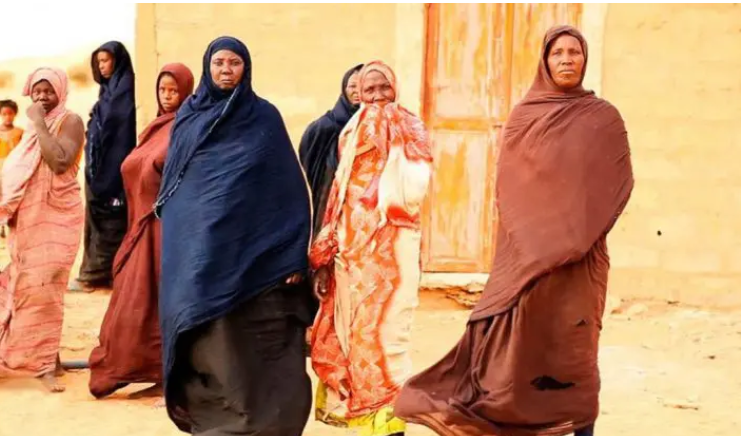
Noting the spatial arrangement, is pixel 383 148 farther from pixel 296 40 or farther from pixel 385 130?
pixel 296 40

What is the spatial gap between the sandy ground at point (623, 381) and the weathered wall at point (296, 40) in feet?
5.81

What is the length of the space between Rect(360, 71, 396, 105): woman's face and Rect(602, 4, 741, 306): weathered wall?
12.1 ft

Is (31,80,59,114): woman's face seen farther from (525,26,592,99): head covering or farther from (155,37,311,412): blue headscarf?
(525,26,592,99): head covering

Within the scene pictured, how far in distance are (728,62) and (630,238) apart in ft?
4.93

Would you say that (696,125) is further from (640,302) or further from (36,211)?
(36,211)

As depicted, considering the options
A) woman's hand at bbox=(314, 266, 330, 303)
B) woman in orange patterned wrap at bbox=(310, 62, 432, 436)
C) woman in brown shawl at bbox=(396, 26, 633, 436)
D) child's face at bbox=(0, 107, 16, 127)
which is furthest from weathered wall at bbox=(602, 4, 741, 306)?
child's face at bbox=(0, 107, 16, 127)

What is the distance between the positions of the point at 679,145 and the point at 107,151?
14.6ft

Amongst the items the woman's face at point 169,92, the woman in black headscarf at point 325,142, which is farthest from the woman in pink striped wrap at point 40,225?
the woman in black headscarf at point 325,142

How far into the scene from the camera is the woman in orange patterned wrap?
4.87m

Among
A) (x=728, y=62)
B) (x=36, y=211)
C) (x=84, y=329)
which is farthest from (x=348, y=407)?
(x=728, y=62)

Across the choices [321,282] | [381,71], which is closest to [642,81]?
[381,71]

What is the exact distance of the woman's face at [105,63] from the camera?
8.69 metres

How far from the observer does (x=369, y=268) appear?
16.0 ft

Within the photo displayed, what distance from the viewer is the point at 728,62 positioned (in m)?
8.30
